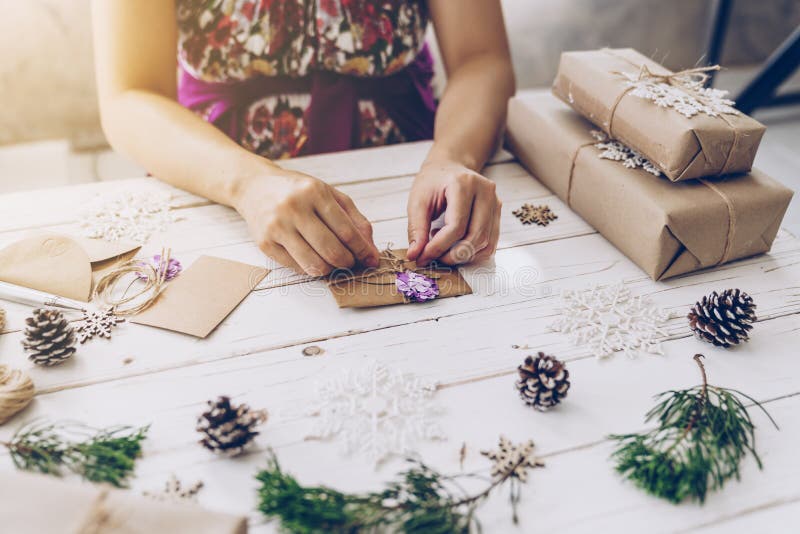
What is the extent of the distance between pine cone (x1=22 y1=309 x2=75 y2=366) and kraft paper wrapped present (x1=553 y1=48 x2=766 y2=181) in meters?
0.78

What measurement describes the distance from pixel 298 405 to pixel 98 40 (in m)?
0.81

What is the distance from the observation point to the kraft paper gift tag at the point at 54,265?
804 mm

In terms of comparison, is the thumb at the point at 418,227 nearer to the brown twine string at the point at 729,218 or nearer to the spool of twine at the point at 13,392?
the brown twine string at the point at 729,218

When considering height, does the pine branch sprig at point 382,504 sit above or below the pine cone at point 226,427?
below

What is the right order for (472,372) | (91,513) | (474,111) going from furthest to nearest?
(474,111) → (472,372) → (91,513)

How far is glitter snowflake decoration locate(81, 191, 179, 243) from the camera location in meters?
0.93

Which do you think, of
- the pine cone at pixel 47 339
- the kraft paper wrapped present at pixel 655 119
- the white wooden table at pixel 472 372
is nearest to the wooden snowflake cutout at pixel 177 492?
the white wooden table at pixel 472 372

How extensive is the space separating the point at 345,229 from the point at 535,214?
34 cm

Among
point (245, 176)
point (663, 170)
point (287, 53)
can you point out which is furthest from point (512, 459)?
point (287, 53)

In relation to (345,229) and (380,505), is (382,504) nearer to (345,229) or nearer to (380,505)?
(380,505)

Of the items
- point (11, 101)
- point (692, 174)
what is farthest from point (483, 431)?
point (11, 101)

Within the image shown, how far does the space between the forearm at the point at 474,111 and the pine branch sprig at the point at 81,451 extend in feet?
2.11

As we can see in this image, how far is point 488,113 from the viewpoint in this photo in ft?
3.79

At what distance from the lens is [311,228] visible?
82 centimetres
